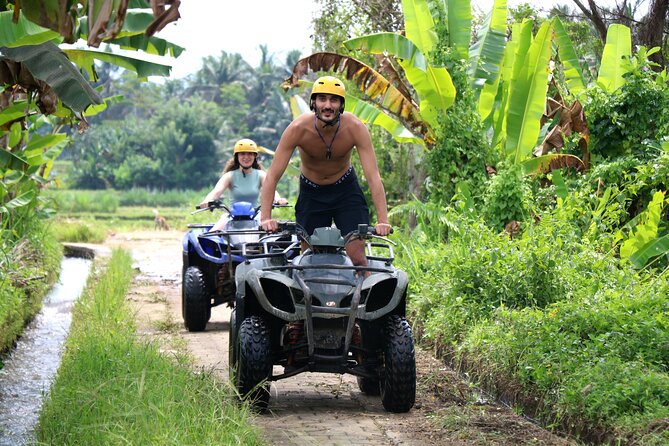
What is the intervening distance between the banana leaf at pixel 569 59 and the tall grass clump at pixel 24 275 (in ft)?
25.6

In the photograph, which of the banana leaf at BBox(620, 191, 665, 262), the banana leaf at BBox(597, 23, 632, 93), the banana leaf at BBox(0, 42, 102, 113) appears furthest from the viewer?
the banana leaf at BBox(597, 23, 632, 93)

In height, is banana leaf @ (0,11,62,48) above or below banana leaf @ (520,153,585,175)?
above

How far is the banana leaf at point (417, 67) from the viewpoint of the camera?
44.4ft

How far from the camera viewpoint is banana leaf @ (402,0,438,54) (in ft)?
47.6

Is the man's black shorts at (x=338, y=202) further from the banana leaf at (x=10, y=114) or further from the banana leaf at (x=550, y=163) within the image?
the banana leaf at (x=550, y=163)

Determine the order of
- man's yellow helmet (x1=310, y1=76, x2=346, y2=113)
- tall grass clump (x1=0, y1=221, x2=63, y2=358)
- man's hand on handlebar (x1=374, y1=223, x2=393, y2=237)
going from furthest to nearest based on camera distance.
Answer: tall grass clump (x1=0, y1=221, x2=63, y2=358) < man's yellow helmet (x1=310, y1=76, x2=346, y2=113) < man's hand on handlebar (x1=374, y1=223, x2=393, y2=237)

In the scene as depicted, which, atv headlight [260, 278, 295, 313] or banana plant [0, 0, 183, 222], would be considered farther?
atv headlight [260, 278, 295, 313]

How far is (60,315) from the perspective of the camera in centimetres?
1487

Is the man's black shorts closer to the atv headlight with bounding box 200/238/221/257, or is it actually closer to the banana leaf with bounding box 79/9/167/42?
the banana leaf with bounding box 79/9/167/42

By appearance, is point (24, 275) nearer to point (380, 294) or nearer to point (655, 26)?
point (380, 294)

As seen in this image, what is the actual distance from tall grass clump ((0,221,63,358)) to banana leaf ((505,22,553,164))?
20.7 feet

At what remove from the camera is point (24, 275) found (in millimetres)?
13469

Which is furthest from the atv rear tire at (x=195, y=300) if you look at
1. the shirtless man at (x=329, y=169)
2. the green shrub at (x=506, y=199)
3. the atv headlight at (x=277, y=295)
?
the atv headlight at (x=277, y=295)

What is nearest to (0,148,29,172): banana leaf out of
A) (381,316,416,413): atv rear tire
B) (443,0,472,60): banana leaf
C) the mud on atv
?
the mud on atv
